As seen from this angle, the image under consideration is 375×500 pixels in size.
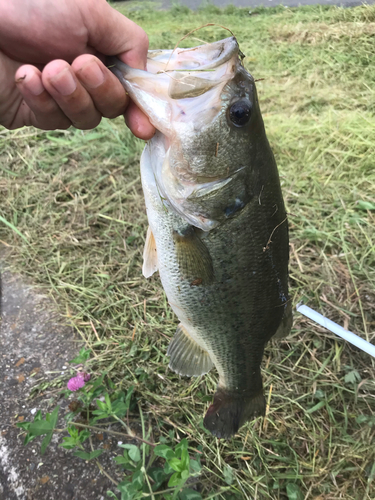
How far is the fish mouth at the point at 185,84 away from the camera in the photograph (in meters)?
1.10

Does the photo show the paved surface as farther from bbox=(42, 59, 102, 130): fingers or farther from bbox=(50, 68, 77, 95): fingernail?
bbox=(50, 68, 77, 95): fingernail

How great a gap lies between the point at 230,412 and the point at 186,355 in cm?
33

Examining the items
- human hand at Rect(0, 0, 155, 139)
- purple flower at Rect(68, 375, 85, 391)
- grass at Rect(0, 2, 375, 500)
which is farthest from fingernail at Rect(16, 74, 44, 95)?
grass at Rect(0, 2, 375, 500)

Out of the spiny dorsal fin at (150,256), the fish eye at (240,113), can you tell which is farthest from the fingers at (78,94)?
the spiny dorsal fin at (150,256)

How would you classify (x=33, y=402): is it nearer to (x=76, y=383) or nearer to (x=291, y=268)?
(x=76, y=383)

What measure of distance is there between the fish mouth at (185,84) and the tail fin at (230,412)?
49.2 inches

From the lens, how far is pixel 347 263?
2.64 m

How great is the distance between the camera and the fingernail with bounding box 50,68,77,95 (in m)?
1.05

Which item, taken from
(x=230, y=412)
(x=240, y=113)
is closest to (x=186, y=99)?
(x=240, y=113)

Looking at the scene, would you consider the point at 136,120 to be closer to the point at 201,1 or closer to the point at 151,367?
the point at 151,367

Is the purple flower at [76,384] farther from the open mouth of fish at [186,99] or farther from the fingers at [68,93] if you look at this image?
the fingers at [68,93]

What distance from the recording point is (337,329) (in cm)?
218

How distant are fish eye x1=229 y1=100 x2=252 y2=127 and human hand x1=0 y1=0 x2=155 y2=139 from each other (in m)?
0.30

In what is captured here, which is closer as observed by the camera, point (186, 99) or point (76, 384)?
point (186, 99)
